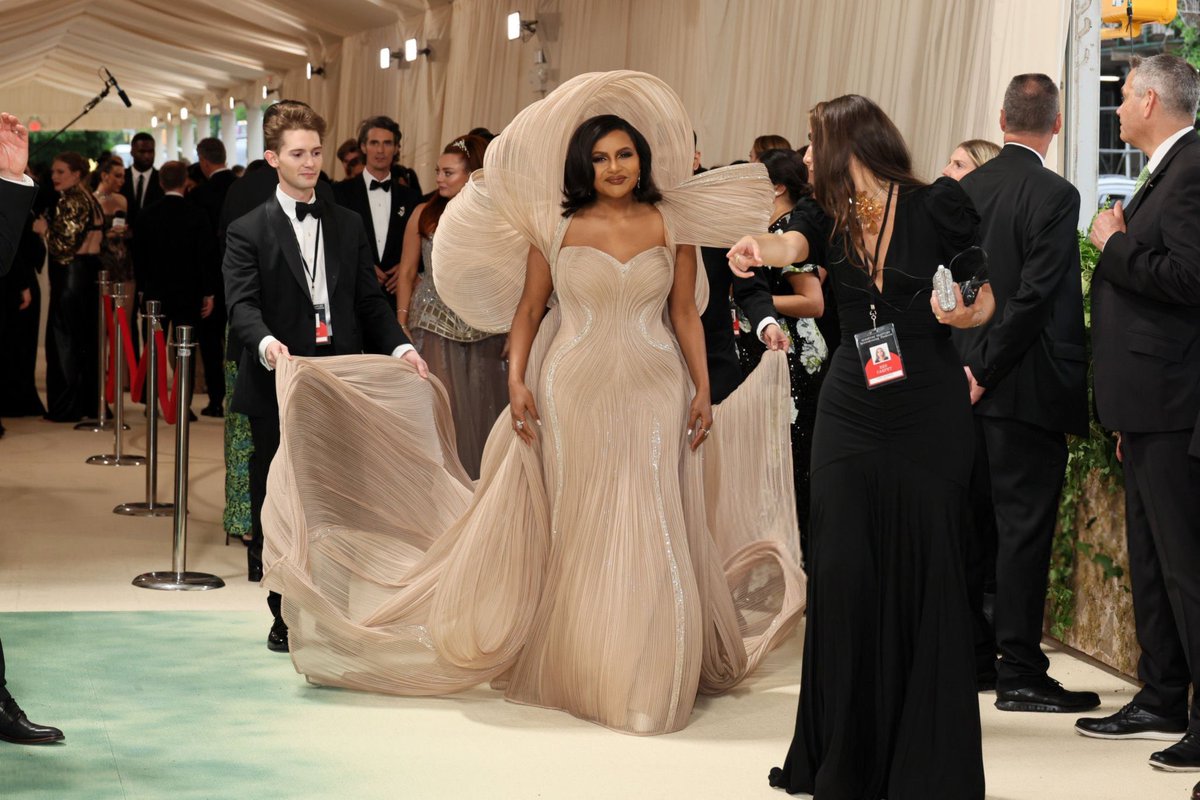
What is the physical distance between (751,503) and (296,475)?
1.70 metres

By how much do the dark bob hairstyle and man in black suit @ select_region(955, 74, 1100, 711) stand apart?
→ 3.63 feet

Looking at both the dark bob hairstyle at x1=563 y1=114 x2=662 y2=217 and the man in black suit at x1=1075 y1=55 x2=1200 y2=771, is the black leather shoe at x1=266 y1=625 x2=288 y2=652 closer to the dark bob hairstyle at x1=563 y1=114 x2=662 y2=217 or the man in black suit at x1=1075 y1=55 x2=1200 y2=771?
the dark bob hairstyle at x1=563 y1=114 x2=662 y2=217

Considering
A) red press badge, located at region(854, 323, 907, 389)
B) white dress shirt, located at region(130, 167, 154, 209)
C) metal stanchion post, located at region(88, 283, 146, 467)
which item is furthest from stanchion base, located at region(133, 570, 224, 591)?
white dress shirt, located at region(130, 167, 154, 209)

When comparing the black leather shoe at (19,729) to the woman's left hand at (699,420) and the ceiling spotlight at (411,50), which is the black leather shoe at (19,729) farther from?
the ceiling spotlight at (411,50)

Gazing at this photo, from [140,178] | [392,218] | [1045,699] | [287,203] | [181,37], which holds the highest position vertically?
[181,37]

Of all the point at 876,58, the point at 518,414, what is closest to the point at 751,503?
the point at 518,414

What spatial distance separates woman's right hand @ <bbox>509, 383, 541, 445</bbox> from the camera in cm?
494

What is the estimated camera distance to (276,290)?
5781 mm

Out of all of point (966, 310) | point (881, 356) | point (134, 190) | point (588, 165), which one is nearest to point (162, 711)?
point (588, 165)

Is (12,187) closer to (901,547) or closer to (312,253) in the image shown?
(312,253)

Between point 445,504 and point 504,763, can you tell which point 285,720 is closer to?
point 504,763

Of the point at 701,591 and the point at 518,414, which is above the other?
the point at 518,414

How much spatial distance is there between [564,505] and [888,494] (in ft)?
4.61

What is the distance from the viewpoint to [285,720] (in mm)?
4730
